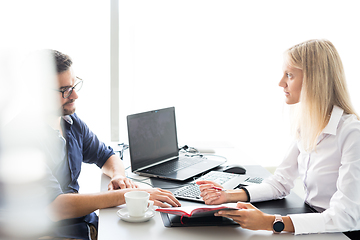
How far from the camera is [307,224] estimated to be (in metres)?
1.05

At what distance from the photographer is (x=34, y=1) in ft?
7.89

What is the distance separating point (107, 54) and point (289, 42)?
1.44 meters

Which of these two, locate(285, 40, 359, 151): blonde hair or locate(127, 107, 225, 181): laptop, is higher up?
locate(285, 40, 359, 151): blonde hair

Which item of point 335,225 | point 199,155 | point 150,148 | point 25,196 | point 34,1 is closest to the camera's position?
point 335,225

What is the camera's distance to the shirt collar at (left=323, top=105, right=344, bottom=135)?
1239mm

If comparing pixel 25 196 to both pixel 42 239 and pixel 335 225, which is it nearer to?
pixel 42 239

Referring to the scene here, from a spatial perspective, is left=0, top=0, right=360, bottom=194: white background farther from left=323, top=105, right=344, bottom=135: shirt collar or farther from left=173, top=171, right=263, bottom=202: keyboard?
left=323, top=105, right=344, bottom=135: shirt collar

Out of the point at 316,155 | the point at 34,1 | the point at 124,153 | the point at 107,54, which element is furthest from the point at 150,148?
the point at 34,1

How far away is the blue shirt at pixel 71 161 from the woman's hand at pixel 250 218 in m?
0.63

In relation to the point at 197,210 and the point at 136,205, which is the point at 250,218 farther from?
the point at 136,205

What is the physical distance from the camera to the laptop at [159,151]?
1633 mm

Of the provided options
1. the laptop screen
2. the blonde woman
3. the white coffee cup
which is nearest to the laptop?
the laptop screen

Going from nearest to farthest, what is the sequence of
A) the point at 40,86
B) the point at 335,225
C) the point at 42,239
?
the point at 335,225, the point at 42,239, the point at 40,86

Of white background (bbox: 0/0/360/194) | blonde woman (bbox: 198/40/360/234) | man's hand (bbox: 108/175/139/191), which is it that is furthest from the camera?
white background (bbox: 0/0/360/194)
